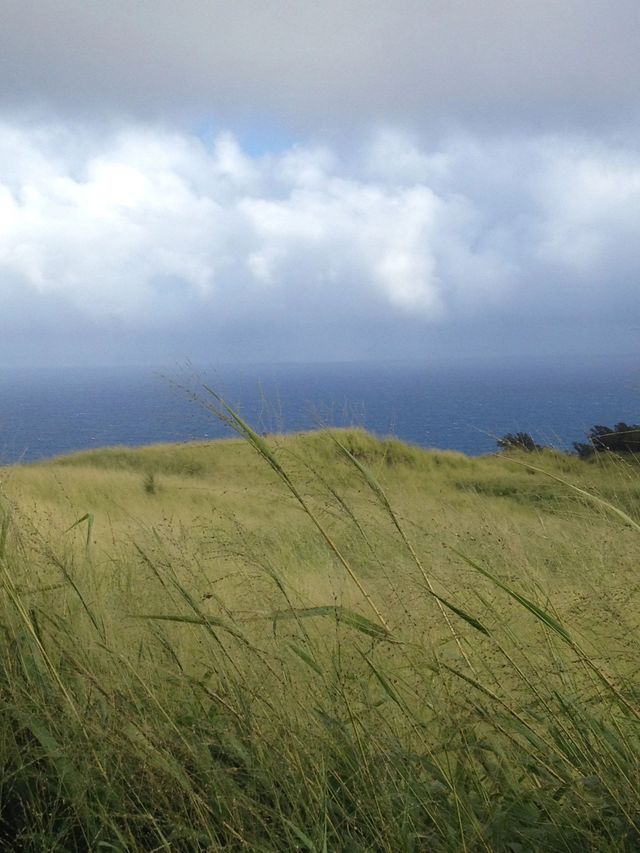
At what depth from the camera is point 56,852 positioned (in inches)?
70.2

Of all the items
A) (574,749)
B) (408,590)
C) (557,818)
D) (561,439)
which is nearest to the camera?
(557,818)

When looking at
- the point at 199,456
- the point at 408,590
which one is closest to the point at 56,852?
the point at 408,590

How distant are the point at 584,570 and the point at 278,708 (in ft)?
3.85

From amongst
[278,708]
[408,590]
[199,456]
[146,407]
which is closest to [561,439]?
[408,590]

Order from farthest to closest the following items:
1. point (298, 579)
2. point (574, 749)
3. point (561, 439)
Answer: point (298, 579) < point (561, 439) < point (574, 749)

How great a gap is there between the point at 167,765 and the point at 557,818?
0.84 m

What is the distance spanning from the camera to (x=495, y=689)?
2023 mm

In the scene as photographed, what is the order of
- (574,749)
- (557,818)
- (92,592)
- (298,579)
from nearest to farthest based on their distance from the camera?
(557,818) < (574,749) < (92,592) < (298,579)

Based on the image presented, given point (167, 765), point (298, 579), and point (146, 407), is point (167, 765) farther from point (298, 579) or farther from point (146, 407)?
point (298, 579)

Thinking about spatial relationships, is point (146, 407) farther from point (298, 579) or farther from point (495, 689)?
point (298, 579)

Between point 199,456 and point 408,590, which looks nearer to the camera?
point 408,590

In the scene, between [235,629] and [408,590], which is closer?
[235,629]

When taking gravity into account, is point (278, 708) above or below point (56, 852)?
above

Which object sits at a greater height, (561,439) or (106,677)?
(561,439)
